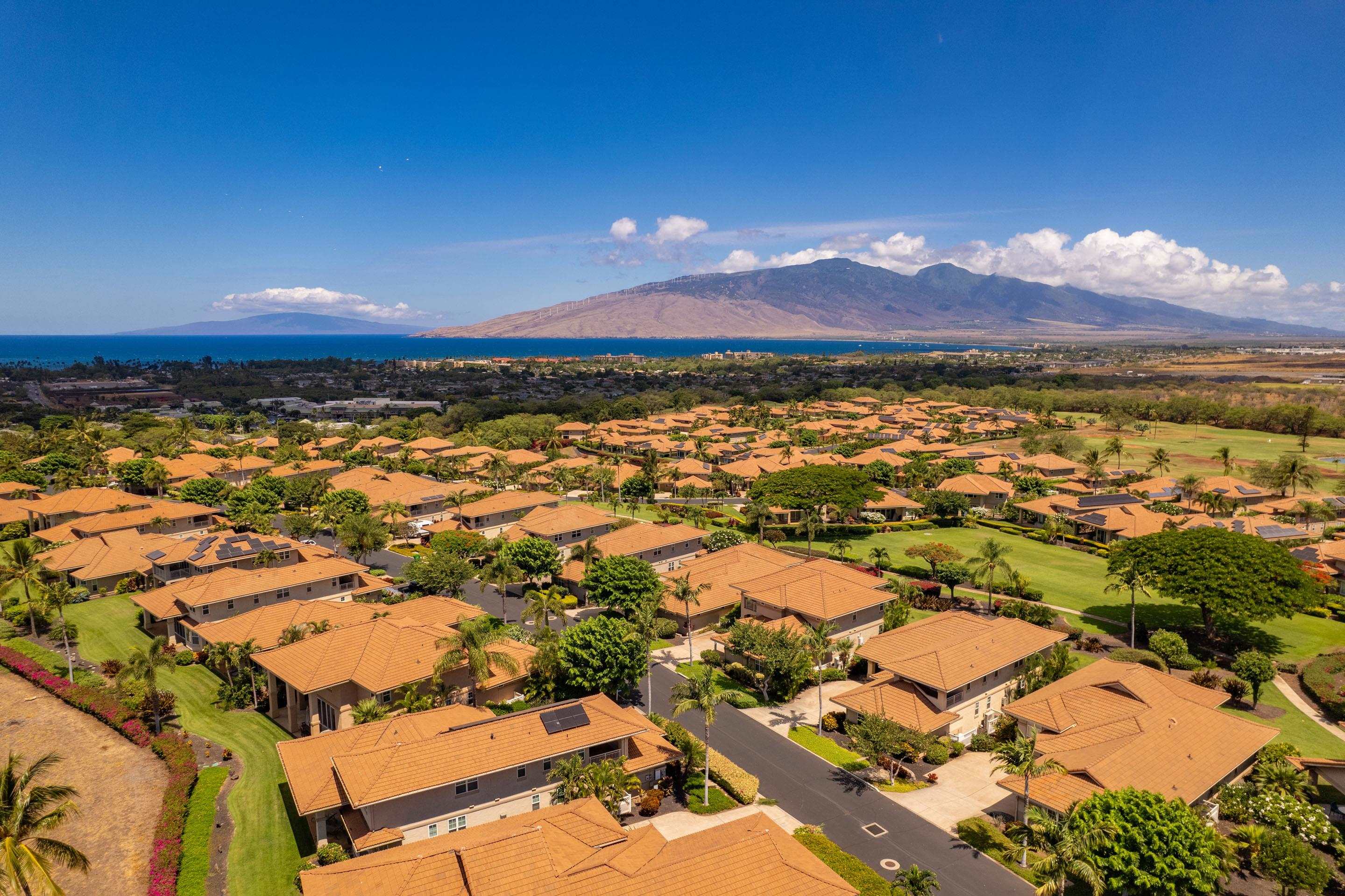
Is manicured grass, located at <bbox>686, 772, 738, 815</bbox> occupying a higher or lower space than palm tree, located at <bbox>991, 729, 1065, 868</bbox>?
lower

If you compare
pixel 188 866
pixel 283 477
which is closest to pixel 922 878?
pixel 188 866

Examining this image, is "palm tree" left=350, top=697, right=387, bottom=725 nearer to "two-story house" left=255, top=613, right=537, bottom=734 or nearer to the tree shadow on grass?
"two-story house" left=255, top=613, right=537, bottom=734

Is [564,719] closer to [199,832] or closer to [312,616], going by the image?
[199,832]

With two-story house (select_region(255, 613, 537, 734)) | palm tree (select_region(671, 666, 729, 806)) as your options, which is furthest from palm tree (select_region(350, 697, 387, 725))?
palm tree (select_region(671, 666, 729, 806))

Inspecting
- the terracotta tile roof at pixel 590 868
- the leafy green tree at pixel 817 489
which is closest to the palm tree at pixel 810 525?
the leafy green tree at pixel 817 489

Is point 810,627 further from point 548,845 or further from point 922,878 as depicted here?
point 548,845

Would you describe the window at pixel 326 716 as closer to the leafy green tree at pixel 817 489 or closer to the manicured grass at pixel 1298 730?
the manicured grass at pixel 1298 730
